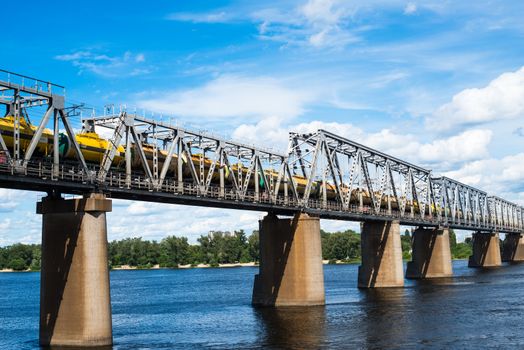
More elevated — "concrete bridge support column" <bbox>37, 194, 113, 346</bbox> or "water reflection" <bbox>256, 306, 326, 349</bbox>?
"concrete bridge support column" <bbox>37, 194, 113, 346</bbox>

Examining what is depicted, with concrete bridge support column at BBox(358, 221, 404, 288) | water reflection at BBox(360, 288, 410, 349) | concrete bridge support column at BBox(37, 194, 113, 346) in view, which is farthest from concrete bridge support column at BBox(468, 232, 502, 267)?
concrete bridge support column at BBox(37, 194, 113, 346)

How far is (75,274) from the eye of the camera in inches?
1730

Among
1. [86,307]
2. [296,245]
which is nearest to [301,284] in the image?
[296,245]

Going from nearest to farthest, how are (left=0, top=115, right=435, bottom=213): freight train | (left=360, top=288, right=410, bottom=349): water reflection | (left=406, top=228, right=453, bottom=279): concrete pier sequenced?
(left=0, top=115, right=435, bottom=213): freight train
(left=360, top=288, right=410, bottom=349): water reflection
(left=406, top=228, right=453, bottom=279): concrete pier

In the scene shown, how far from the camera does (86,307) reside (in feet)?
142

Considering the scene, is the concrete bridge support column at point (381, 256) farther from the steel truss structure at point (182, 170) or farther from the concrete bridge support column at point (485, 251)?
the concrete bridge support column at point (485, 251)

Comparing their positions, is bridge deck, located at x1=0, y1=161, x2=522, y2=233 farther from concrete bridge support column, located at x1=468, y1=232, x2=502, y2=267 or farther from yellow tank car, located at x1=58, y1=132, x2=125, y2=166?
concrete bridge support column, located at x1=468, y1=232, x2=502, y2=267

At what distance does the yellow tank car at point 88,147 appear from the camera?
4831cm

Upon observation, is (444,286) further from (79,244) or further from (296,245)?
(79,244)

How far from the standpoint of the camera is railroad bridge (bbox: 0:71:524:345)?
144ft

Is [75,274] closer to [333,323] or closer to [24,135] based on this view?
[24,135]

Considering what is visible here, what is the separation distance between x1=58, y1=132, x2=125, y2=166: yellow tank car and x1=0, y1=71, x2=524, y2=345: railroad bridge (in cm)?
9

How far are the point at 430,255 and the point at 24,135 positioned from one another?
94.1m

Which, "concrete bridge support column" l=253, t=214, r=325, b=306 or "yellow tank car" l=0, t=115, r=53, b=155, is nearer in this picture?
"yellow tank car" l=0, t=115, r=53, b=155
